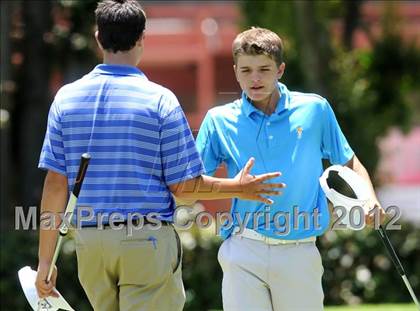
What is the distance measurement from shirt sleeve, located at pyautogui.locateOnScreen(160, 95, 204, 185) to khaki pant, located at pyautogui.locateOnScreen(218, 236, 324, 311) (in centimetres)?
70

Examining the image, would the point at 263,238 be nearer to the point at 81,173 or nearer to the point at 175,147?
the point at 175,147

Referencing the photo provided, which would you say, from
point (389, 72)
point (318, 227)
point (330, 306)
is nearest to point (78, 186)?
point (318, 227)

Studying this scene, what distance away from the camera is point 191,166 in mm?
4641

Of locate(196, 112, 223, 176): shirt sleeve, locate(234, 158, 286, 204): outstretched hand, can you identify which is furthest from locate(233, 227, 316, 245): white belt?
locate(234, 158, 286, 204): outstretched hand

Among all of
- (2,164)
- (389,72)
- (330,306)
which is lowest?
(330,306)

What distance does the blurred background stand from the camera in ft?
35.7

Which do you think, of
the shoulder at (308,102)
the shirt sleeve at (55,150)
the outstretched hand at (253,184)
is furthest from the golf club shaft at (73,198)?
the shoulder at (308,102)

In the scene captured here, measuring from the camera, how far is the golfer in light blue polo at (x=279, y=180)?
5098 millimetres

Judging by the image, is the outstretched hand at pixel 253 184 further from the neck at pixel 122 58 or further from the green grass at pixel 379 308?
the green grass at pixel 379 308

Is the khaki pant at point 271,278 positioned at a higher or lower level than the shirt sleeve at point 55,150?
lower

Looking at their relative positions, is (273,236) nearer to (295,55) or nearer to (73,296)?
(73,296)

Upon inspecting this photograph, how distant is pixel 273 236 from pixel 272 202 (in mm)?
247

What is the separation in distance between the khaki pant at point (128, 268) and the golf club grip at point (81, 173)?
209 mm

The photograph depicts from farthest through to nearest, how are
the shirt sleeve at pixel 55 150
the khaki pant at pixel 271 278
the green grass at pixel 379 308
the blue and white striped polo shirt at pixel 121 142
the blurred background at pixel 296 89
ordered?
the blurred background at pixel 296 89 → the green grass at pixel 379 308 → the khaki pant at pixel 271 278 → the shirt sleeve at pixel 55 150 → the blue and white striped polo shirt at pixel 121 142
